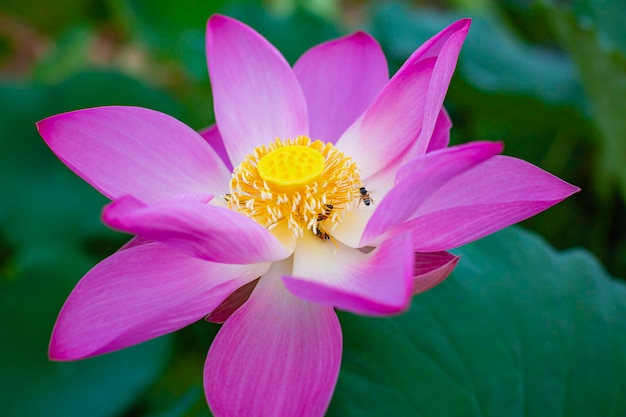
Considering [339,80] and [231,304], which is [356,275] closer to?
[231,304]

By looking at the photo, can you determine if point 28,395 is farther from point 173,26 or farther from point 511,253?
point 173,26

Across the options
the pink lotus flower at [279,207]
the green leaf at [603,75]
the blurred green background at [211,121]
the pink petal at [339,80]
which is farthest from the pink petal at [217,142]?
the green leaf at [603,75]

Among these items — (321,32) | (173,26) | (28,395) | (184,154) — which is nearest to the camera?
(184,154)

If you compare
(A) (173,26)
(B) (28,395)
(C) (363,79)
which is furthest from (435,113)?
(A) (173,26)

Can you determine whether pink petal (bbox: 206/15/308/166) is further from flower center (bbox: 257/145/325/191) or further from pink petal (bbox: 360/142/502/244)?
pink petal (bbox: 360/142/502/244)

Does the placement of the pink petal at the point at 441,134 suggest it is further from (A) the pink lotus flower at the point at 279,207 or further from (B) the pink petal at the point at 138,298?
(B) the pink petal at the point at 138,298

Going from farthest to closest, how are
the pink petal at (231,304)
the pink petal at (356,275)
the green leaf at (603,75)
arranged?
the green leaf at (603,75) → the pink petal at (231,304) → the pink petal at (356,275)
